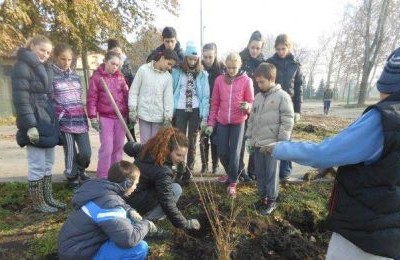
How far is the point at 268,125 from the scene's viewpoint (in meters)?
4.00

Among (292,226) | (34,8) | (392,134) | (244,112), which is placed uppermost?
(34,8)

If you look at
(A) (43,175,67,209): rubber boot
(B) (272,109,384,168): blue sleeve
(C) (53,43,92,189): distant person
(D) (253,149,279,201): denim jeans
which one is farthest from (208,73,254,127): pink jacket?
(B) (272,109,384,168): blue sleeve

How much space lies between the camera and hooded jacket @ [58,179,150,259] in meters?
2.61

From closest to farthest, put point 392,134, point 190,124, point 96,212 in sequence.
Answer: point 392,134 → point 96,212 → point 190,124

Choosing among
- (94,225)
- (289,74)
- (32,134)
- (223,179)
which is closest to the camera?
(94,225)

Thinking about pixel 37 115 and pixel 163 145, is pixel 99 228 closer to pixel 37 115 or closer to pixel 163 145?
pixel 163 145

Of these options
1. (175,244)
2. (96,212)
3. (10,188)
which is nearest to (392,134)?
(96,212)

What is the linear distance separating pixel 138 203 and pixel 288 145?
1.87 m

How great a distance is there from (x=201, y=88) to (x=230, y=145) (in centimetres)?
83

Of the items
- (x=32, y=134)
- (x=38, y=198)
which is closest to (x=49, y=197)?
(x=38, y=198)

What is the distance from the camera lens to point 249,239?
3.54 m

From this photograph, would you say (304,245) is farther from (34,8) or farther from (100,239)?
(34,8)

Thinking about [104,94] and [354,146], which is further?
[104,94]

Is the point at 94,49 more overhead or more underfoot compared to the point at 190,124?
more overhead
